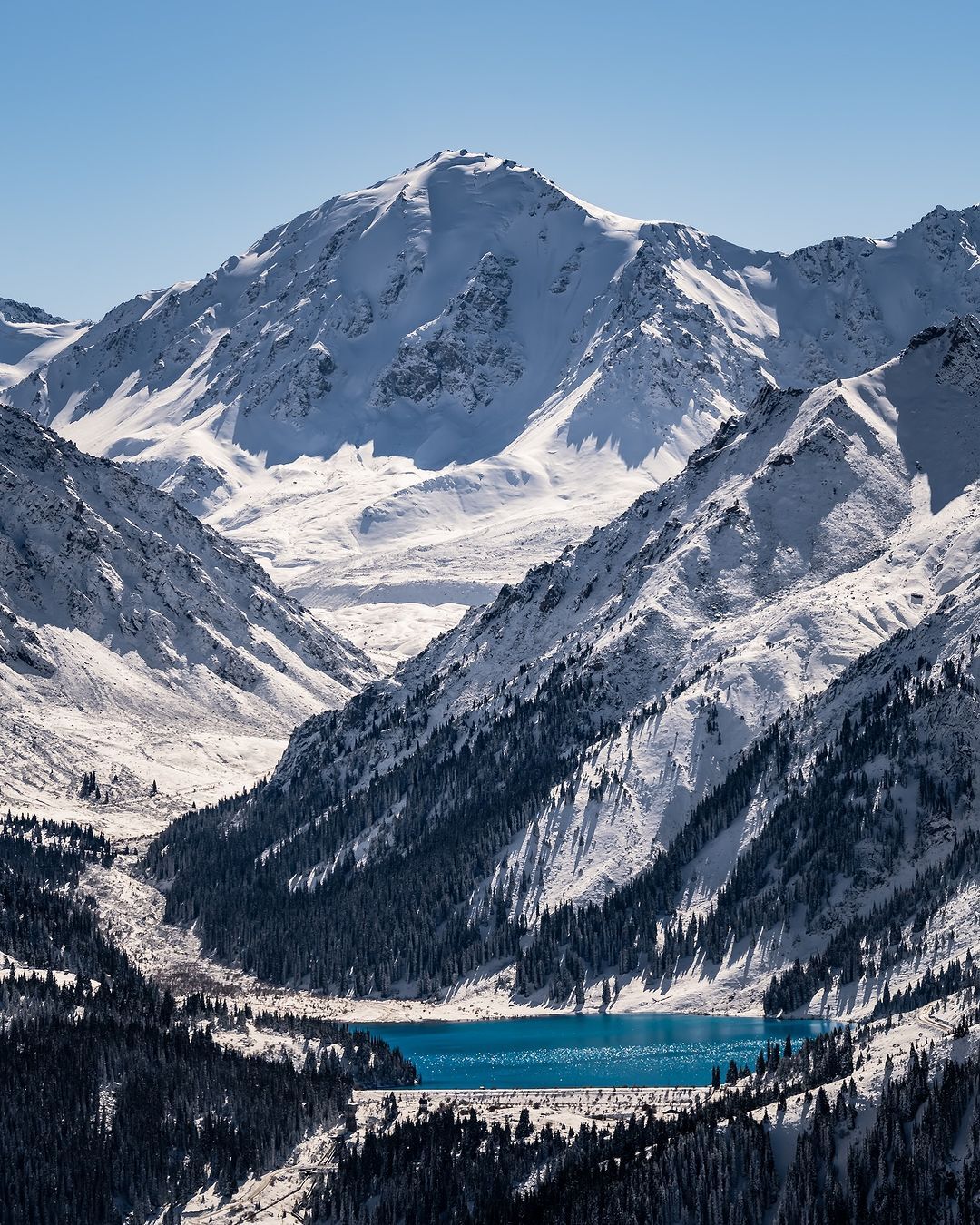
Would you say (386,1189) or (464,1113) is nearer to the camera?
(386,1189)

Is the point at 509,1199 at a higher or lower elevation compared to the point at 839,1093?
lower

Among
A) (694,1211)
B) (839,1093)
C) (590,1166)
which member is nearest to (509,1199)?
(590,1166)

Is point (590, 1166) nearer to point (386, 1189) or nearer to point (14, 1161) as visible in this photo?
point (386, 1189)

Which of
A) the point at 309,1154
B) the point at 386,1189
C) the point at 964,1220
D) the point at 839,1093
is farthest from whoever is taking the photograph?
the point at 309,1154

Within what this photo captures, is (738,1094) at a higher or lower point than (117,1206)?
higher

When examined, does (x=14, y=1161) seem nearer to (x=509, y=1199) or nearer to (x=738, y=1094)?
(x=509, y=1199)

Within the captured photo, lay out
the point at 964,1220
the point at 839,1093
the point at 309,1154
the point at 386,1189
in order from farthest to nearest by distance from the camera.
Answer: the point at 309,1154
the point at 386,1189
the point at 839,1093
the point at 964,1220

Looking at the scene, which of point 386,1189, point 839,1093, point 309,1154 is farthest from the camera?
point 309,1154

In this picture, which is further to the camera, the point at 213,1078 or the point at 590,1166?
the point at 213,1078

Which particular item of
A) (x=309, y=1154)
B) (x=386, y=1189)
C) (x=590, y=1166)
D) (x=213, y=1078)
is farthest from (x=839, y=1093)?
(x=213, y=1078)
